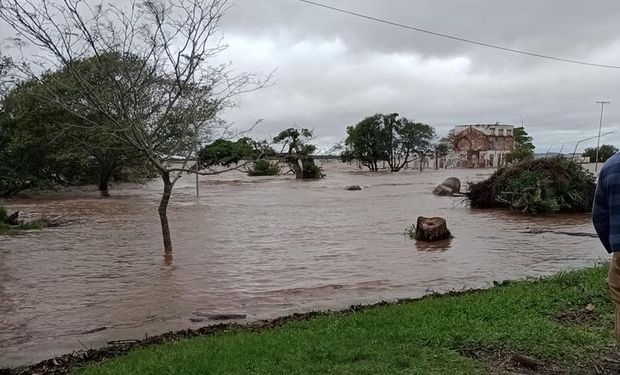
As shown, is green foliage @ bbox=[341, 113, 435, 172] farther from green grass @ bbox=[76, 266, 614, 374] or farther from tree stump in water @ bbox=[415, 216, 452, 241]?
green grass @ bbox=[76, 266, 614, 374]

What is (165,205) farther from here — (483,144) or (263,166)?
(483,144)

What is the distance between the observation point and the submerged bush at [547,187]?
25859 mm

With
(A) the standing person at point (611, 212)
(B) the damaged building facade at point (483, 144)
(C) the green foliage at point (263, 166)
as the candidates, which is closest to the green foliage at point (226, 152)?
(C) the green foliage at point (263, 166)

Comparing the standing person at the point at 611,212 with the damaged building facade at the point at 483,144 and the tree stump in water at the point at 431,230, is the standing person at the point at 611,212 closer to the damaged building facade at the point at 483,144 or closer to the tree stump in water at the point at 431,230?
the tree stump in water at the point at 431,230

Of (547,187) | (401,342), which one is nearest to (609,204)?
(401,342)

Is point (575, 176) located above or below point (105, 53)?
below

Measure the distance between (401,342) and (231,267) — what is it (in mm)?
8830

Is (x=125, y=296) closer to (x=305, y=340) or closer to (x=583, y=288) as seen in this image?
(x=305, y=340)

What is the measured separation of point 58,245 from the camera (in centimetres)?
1789

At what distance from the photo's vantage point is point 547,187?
26.1 metres

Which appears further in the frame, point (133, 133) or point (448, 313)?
point (133, 133)

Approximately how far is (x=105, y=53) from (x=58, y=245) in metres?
6.99

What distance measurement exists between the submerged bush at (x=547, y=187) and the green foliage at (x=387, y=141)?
63415mm

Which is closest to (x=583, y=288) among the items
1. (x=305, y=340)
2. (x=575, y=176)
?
(x=305, y=340)
